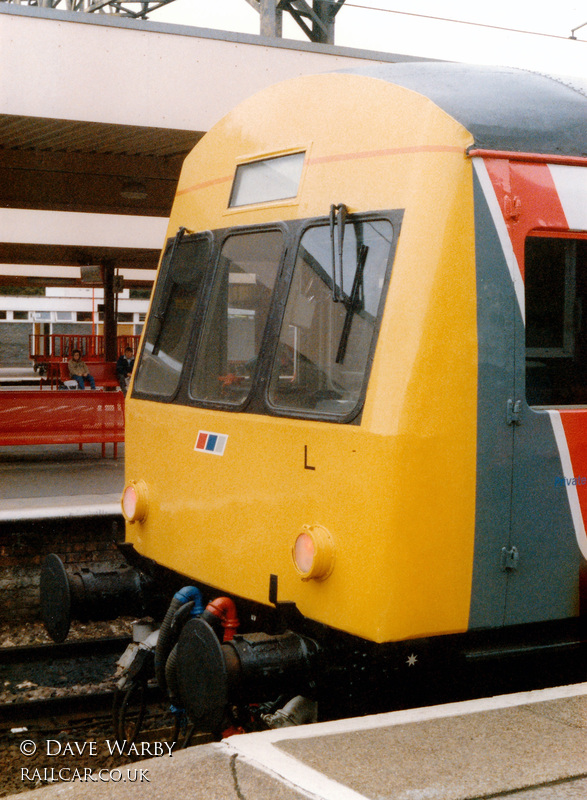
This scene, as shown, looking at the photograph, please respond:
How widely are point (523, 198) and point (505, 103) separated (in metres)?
0.47

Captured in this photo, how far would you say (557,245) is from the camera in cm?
399

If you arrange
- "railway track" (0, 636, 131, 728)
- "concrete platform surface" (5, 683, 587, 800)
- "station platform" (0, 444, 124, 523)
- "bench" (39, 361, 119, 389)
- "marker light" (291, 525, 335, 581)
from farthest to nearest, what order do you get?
"bench" (39, 361, 119, 389) < "station platform" (0, 444, 124, 523) < "railway track" (0, 636, 131, 728) < "marker light" (291, 525, 335, 581) < "concrete platform surface" (5, 683, 587, 800)

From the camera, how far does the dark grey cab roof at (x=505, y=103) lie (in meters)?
3.83

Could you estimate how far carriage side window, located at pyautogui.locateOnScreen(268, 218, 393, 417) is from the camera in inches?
150

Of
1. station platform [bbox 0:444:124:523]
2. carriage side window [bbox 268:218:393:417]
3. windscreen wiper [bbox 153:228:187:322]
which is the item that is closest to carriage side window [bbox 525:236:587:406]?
carriage side window [bbox 268:218:393:417]

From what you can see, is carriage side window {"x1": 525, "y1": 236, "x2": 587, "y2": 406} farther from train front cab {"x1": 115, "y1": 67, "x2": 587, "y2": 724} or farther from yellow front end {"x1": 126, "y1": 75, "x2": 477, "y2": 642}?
yellow front end {"x1": 126, "y1": 75, "x2": 477, "y2": 642}

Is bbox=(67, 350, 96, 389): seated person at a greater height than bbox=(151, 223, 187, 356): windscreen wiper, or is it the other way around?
bbox=(151, 223, 187, 356): windscreen wiper

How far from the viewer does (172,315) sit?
16.5ft

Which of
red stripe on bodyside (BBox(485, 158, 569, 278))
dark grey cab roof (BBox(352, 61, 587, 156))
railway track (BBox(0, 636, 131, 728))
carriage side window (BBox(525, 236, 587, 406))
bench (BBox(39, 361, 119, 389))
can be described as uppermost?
dark grey cab roof (BBox(352, 61, 587, 156))

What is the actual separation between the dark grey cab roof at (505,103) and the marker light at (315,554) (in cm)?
173

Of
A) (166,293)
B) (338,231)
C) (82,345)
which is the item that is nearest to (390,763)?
(338,231)

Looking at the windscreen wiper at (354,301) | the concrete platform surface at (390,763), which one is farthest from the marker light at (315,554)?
the windscreen wiper at (354,301)

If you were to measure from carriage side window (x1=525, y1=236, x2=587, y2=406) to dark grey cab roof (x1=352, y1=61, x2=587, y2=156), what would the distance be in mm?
434

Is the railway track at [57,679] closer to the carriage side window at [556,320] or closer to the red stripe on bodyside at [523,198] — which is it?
the carriage side window at [556,320]
